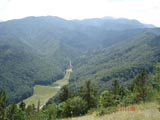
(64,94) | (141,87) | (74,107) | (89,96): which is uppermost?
(141,87)

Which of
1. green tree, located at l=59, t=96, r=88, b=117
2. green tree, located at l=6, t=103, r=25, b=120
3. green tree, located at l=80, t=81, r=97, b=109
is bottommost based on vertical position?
green tree, located at l=6, t=103, r=25, b=120

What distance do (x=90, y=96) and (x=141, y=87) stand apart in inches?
527

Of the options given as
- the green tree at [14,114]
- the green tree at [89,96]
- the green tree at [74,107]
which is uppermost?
the green tree at [89,96]

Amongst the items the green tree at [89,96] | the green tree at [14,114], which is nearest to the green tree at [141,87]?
the green tree at [89,96]

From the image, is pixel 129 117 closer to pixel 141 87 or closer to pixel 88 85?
pixel 141 87

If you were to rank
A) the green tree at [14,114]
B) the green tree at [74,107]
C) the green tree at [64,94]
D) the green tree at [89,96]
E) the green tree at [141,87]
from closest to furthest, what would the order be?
the green tree at [141,87] → the green tree at [74,107] → the green tree at [89,96] → the green tree at [64,94] → the green tree at [14,114]

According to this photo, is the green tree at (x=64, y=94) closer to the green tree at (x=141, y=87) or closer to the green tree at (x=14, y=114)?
the green tree at (x=14, y=114)

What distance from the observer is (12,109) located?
336 feet

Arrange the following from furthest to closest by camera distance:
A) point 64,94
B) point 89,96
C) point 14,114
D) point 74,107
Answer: point 14,114, point 64,94, point 89,96, point 74,107

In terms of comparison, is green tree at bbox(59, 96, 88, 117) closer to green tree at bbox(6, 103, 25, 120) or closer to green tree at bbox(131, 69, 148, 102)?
green tree at bbox(131, 69, 148, 102)

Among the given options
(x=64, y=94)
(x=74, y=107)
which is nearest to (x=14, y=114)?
(x=64, y=94)

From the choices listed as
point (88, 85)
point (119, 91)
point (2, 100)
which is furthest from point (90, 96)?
point (2, 100)

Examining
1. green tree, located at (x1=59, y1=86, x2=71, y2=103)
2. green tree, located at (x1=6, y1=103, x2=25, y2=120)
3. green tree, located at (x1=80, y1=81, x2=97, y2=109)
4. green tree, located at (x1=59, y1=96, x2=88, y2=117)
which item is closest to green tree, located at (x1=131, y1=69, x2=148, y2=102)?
green tree, located at (x1=80, y1=81, x2=97, y2=109)

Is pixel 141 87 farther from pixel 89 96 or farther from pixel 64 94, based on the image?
pixel 64 94
